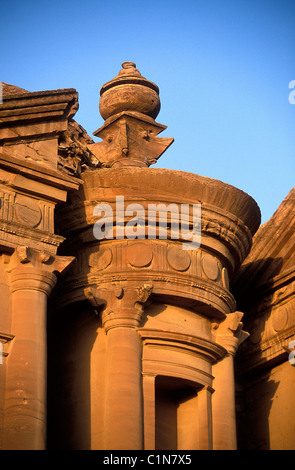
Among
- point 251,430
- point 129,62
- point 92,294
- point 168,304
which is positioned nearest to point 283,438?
point 251,430

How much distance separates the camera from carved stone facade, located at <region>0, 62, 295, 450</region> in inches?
783

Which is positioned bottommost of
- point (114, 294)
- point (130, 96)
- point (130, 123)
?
point (114, 294)

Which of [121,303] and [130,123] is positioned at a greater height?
[130,123]

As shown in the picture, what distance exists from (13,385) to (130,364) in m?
2.93

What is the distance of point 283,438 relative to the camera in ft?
79.6

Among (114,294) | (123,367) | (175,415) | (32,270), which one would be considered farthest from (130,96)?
(175,415)

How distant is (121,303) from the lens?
21453 millimetres

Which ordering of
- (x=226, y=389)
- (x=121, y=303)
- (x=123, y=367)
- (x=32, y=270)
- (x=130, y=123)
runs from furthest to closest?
(x=130, y=123), (x=226, y=389), (x=121, y=303), (x=123, y=367), (x=32, y=270)

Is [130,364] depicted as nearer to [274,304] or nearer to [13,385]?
[13,385]

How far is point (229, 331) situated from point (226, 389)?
1270 millimetres

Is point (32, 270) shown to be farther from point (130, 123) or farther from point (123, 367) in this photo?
point (130, 123)

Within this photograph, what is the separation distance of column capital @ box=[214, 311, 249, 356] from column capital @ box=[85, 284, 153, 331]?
2.18 metres

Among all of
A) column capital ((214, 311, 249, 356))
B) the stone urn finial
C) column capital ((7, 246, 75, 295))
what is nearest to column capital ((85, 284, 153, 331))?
column capital ((7, 246, 75, 295))
